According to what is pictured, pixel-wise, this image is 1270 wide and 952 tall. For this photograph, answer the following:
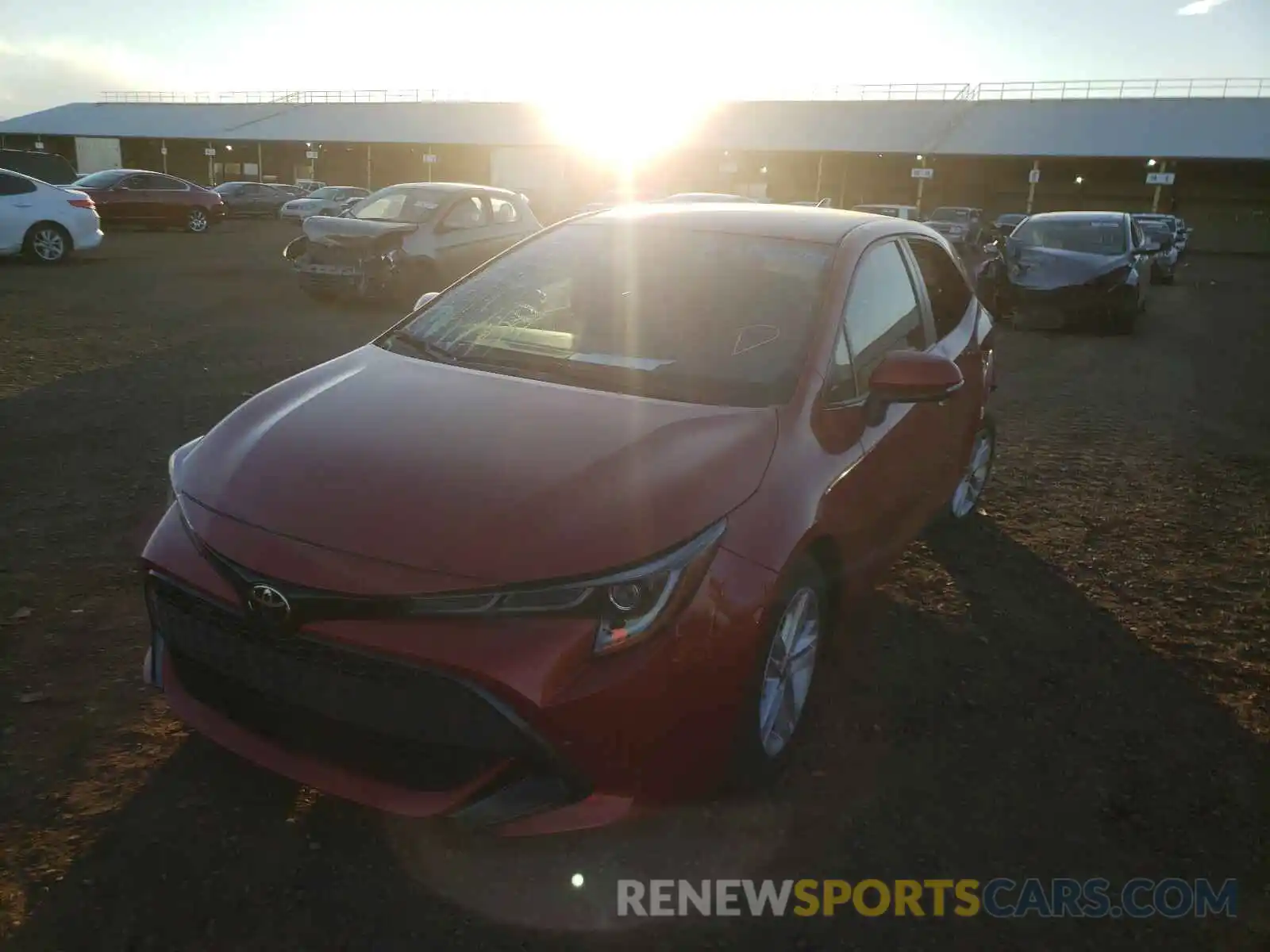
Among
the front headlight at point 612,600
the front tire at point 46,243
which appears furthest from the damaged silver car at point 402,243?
the front headlight at point 612,600

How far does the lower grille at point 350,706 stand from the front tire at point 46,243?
49.6ft

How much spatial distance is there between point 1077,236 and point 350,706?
44.5 ft

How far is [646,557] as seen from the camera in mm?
2201

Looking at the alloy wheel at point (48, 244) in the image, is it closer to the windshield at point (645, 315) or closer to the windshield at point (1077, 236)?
the windshield at point (645, 315)

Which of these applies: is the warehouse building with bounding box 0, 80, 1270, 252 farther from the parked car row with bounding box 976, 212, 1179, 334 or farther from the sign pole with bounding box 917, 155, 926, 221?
the parked car row with bounding box 976, 212, 1179, 334

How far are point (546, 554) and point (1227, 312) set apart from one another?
17713 mm

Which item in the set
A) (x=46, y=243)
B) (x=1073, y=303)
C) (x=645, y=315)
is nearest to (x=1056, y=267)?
(x=1073, y=303)

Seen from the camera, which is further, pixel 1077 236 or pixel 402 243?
pixel 1077 236

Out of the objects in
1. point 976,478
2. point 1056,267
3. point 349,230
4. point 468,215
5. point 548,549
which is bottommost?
point 976,478

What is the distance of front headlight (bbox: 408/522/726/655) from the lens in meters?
2.11

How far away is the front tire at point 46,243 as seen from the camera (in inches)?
571

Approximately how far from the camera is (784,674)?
276 cm

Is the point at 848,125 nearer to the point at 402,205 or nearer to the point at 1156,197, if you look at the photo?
the point at 1156,197

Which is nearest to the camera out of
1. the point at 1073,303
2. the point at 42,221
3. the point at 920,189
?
the point at 1073,303
